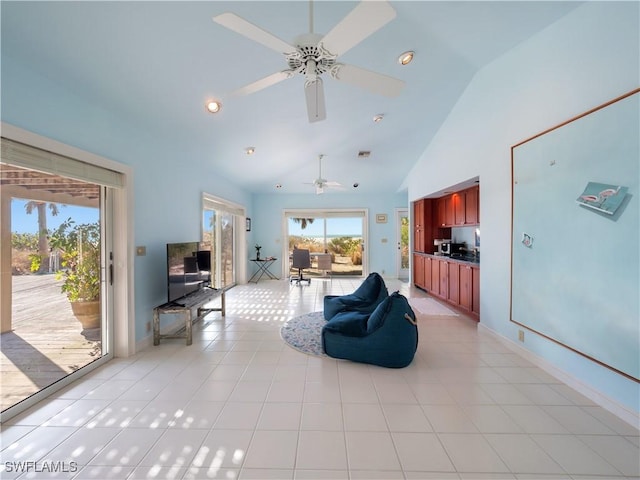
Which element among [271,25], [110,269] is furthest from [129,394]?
[271,25]

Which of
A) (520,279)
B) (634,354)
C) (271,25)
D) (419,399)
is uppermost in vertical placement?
(271,25)

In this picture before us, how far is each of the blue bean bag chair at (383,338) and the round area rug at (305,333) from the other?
0.35 metres

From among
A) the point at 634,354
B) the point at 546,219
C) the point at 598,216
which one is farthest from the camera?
the point at 546,219

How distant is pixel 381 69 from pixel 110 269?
365 centimetres

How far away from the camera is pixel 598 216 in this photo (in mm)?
2020

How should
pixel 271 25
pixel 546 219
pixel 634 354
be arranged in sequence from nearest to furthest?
1. pixel 634 354
2. pixel 271 25
3. pixel 546 219

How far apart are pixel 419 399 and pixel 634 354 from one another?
149 centimetres

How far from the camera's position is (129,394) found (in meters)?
2.16

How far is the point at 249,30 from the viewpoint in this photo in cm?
140

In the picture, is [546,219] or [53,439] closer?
[53,439]

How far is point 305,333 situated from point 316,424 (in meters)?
1.66

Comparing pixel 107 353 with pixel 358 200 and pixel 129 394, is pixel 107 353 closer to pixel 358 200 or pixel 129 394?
pixel 129 394

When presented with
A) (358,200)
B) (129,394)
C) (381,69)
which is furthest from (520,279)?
(358,200)

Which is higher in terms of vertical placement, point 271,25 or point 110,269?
point 271,25
